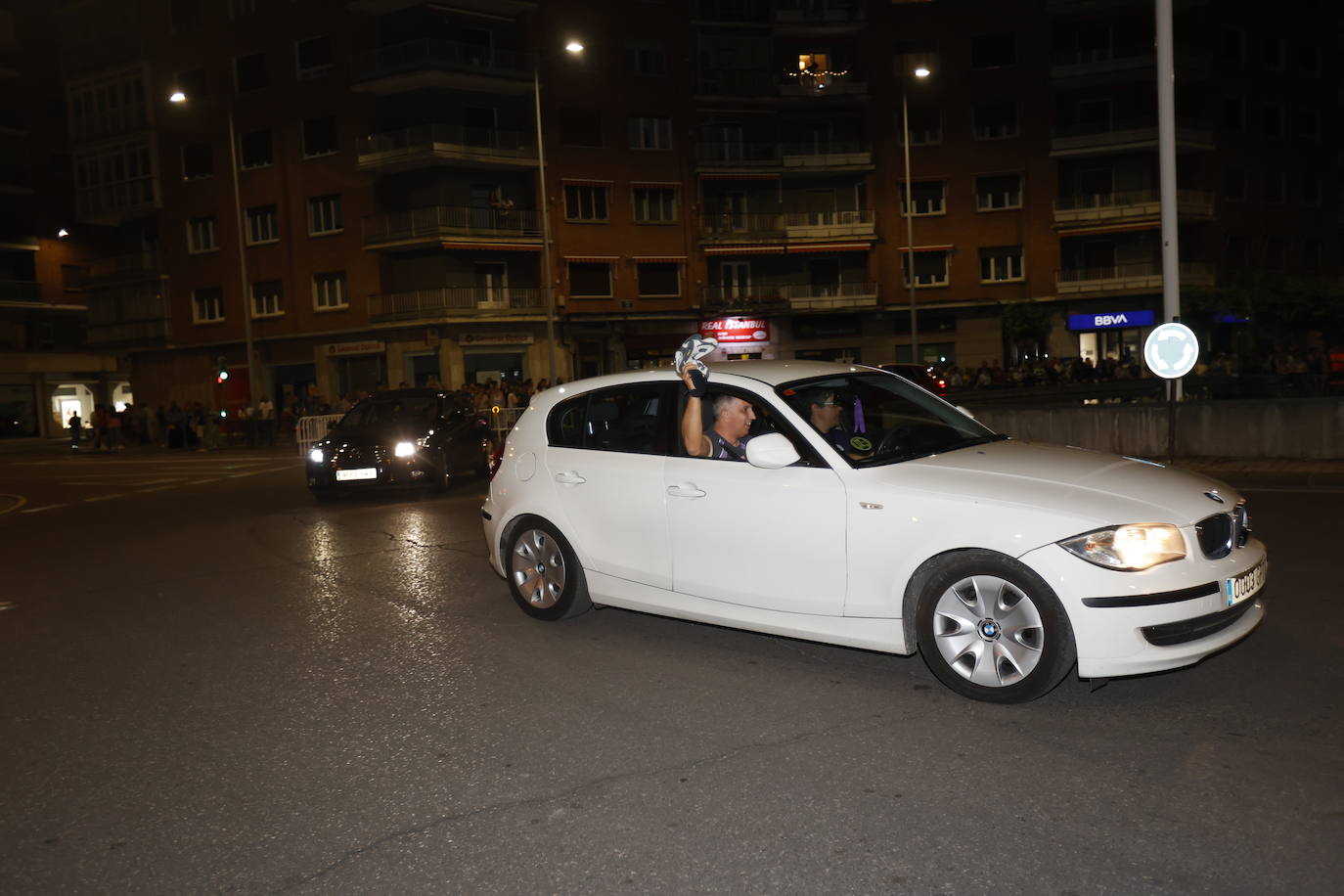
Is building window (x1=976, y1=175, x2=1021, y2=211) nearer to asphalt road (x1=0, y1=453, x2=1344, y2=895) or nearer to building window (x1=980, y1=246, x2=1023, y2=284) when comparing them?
building window (x1=980, y1=246, x2=1023, y2=284)

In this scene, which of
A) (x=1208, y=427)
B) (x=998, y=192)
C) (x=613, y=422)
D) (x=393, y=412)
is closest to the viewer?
(x=613, y=422)

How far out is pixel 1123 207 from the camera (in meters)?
46.6

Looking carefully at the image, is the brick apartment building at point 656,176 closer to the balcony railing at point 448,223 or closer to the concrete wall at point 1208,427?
the balcony railing at point 448,223

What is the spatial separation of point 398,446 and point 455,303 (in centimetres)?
2732

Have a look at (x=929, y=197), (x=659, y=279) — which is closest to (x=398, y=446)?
(x=659, y=279)

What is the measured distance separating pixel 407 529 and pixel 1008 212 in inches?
1646

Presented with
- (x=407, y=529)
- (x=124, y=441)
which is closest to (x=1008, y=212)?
(x=124, y=441)

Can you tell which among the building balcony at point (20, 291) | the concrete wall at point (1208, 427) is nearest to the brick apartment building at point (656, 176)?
the building balcony at point (20, 291)

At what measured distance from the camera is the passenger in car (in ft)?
20.3

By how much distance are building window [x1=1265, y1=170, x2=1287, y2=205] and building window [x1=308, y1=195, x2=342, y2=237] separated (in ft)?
131

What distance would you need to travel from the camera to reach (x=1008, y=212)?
48.2 m

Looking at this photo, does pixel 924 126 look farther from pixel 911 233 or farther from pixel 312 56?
pixel 312 56

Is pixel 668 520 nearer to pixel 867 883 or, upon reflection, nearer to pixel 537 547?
pixel 537 547

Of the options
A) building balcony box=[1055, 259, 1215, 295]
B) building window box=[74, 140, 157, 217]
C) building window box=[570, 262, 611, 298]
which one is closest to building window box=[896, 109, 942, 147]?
building balcony box=[1055, 259, 1215, 295]
